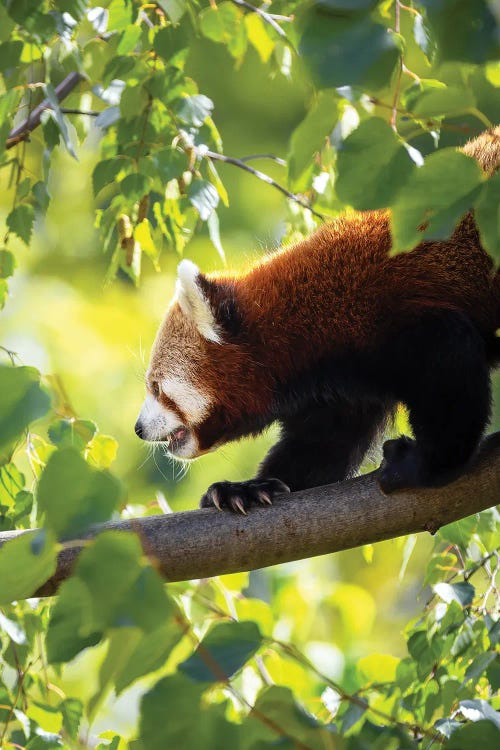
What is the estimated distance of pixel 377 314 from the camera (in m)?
2.14

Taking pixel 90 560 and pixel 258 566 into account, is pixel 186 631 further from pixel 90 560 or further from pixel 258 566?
pixel 258 566

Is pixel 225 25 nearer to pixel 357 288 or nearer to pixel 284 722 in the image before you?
pixel 357 288

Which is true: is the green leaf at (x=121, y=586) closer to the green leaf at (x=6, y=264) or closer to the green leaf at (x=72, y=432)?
the green leaf at (x=72, y=432)

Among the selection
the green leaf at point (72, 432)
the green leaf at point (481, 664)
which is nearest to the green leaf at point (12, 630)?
the green leaf at point (72, 432)

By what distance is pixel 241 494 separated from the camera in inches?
82.6

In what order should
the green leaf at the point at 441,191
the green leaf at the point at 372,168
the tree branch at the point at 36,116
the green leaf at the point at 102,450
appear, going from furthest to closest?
the tree branch at the point at 36,116 → the green leaf at the point at 102,450 → the green leaf at the point at 372,168 → the green leaf at the point at 441,191

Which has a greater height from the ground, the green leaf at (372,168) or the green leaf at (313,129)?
the green leaf at (372,168)

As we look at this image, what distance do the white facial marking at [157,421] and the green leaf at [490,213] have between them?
1.52 meters

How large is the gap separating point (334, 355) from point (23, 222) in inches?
32.8

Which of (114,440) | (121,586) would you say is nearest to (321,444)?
(114,440)

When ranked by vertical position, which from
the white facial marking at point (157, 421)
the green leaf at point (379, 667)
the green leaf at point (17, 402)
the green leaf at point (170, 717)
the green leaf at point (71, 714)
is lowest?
the green leaf at point (379, 667)

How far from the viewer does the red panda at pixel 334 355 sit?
2.01 m

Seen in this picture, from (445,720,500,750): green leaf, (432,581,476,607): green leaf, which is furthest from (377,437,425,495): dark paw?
(445,720,500,750): green leaf

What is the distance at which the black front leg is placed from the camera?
2.57 meters
